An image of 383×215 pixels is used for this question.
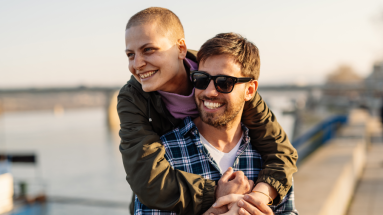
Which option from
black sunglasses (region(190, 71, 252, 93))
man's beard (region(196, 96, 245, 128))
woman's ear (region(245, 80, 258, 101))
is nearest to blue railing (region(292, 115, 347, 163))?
woman's ear (region(245, 80, 258, 101))

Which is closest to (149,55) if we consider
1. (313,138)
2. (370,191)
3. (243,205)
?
(243,205)

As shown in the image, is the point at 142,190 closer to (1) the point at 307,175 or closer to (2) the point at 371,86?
(1) the point at 307,175

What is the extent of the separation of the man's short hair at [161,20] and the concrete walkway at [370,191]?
4217 mm

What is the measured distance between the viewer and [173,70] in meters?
1.84

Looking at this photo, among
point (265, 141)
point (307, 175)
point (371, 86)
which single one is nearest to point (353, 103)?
point (371, 86)

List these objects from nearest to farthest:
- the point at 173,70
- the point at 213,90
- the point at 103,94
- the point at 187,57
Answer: the point at 213,90 → the point at 173,70 → the point at 187,57 → the point at 103,94

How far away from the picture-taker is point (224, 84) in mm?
1696

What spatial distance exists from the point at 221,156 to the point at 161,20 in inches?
30.7

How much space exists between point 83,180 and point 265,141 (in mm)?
17164

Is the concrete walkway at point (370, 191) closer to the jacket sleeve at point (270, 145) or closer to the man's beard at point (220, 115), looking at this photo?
A: the jacket sleeve at point (270, 145)

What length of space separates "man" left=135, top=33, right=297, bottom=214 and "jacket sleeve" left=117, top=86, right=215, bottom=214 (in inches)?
3.2

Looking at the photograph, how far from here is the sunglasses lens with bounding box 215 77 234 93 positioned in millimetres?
1688

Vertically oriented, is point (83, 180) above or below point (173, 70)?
below

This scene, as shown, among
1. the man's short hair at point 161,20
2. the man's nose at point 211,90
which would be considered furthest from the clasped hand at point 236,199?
the man's short hair at point 161,20
